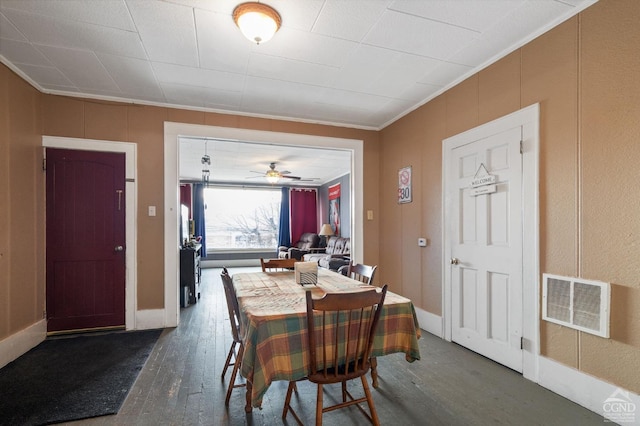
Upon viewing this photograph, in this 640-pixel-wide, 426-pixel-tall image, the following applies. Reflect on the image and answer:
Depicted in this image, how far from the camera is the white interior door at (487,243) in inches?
97.0

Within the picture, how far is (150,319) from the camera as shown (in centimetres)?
350

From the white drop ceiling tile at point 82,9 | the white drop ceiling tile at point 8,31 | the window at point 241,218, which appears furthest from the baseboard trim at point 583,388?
the window at point 241,218

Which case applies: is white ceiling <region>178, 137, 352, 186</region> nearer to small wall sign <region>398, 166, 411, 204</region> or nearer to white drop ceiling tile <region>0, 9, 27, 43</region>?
small wall sign <region>398, 166, 411, 204</region>

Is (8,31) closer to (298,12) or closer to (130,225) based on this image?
(130,225)

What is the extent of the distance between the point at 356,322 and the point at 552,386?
65.3 inches

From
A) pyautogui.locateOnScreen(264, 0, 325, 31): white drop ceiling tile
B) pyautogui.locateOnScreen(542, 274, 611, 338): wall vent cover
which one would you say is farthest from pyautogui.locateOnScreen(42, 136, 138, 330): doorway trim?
pyautogui.locateOnScreen(542, 274, 611, 338): wall vent cover

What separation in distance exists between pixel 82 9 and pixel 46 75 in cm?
137

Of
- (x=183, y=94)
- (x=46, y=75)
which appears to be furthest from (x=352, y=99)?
(x=46, y=75)

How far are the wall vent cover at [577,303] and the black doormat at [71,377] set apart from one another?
9.86 ft

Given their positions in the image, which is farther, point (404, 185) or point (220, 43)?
point (404, 185)

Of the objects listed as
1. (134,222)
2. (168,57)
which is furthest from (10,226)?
(168,57)

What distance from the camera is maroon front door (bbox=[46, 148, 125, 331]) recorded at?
327cm

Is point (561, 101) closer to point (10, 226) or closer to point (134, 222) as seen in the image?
point (134, 222)

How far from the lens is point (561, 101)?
215 cm
